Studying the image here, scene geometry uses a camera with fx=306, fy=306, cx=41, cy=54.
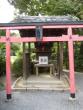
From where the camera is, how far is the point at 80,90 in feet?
45.4

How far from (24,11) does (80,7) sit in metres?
6.42

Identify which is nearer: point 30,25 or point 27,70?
point 30,25

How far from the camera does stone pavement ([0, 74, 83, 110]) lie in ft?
35.8

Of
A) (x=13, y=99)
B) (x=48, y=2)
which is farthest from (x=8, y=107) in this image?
(x=48, y=2)

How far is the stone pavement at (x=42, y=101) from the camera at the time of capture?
429 inches

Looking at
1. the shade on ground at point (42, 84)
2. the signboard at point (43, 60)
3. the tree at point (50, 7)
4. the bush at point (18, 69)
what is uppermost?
the tree at point (50, 7)

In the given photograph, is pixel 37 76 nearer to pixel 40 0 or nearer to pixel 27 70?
pixel 27 70

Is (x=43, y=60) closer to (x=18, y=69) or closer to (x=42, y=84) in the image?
(x=42, y=84)

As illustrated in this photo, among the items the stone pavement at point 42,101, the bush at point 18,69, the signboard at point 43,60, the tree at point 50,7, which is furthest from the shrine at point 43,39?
the tree at point 50,7

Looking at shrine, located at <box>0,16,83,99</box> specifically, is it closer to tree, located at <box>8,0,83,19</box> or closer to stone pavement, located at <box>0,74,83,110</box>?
stone pavement, located at <box>0,74,83,110</box>

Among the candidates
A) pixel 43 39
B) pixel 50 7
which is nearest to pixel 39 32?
pixel 43 39

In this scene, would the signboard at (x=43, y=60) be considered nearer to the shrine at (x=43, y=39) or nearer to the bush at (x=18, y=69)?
the shrine at (x=43, y=39)

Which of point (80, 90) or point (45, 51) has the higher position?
point (45, 51)

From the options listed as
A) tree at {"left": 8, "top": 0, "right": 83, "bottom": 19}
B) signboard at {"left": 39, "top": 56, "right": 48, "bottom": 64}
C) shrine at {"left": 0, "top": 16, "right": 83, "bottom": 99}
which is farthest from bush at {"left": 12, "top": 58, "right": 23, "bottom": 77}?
tree at {"left": 8, "top": 0, "right": 83, "bottom": 19}
